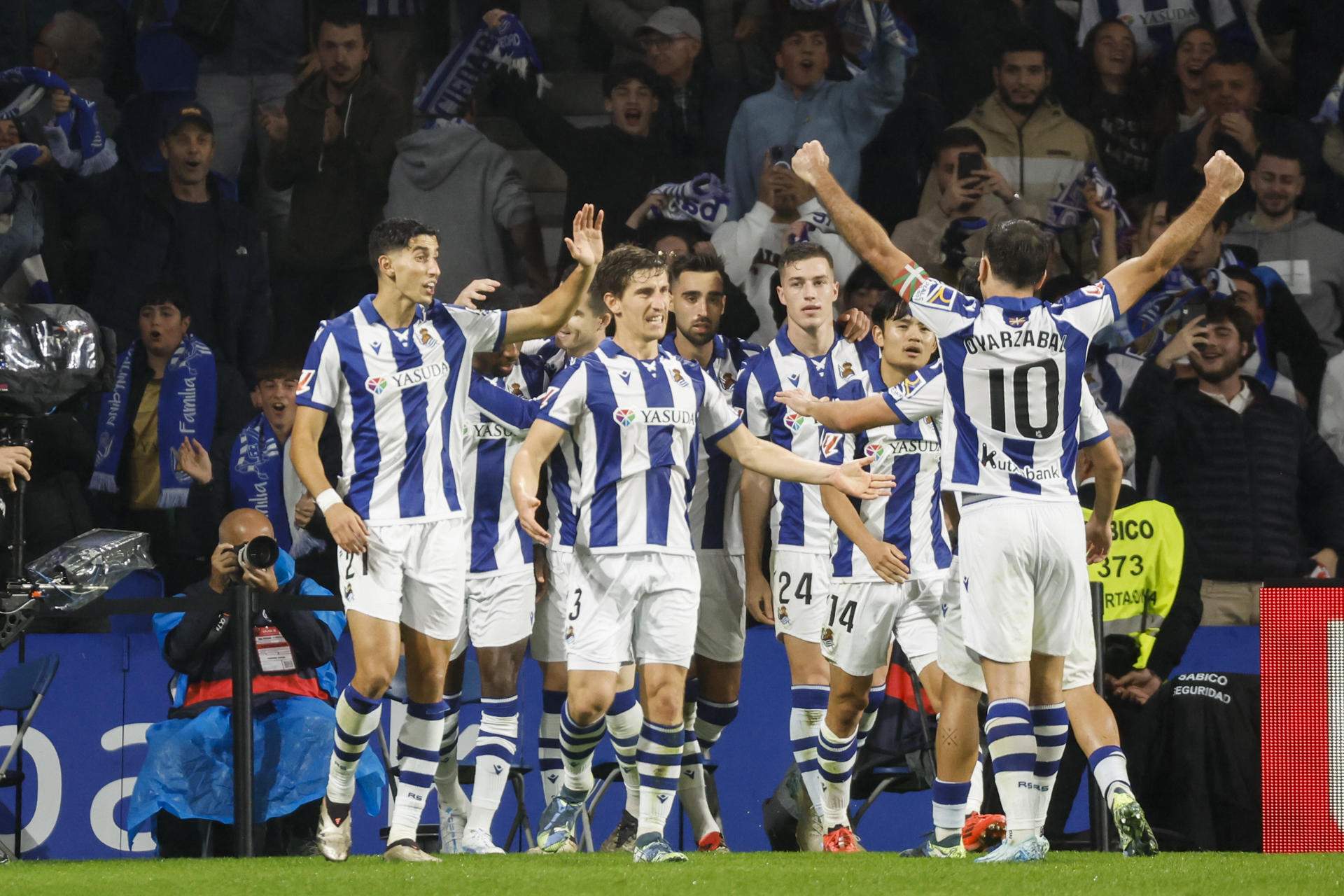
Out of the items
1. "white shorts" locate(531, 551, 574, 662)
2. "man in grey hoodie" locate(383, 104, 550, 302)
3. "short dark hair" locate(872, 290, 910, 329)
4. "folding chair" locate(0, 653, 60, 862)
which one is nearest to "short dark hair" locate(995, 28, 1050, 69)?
"man in grey hoodie" locate(383, 104, 550, 302)

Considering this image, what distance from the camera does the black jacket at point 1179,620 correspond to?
8.38 m

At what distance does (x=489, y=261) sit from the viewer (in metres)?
10.7

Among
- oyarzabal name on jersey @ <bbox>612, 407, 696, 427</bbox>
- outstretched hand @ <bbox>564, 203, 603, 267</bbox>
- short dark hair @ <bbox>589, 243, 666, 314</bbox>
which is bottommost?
oyarzabal name on jersey @ <bbox>612, 407, 696, 427</bbox>

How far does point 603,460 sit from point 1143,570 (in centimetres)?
334

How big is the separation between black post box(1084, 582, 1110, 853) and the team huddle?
0.56 meters

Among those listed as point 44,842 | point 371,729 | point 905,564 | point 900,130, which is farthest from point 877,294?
point 44,842

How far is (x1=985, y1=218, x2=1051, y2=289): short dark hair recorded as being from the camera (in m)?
5.72

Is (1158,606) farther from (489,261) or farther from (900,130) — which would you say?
(489,261)

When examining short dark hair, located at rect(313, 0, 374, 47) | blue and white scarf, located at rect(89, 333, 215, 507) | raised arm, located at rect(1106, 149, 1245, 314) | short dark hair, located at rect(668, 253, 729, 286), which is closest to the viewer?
raised arm, located at rect(1106, 149, 1245, 314)

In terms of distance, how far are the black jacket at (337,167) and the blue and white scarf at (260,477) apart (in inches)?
52.0

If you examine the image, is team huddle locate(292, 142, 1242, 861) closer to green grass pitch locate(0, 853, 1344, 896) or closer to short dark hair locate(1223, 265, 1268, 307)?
green grass pitch locate(0, 853, 1344, 896)

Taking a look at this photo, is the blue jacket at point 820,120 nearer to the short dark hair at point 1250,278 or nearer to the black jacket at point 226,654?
the short dark hair at point 1250,278

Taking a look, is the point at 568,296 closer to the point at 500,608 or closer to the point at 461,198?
the point at 500,608

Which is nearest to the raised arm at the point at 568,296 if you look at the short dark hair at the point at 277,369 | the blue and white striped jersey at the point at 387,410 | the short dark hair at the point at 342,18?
the blue and white striped jersey at the point at 387,410
